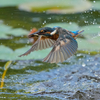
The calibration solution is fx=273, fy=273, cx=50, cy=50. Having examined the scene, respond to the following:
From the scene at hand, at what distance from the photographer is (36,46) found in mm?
3424

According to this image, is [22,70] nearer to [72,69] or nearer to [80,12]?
[72,69]

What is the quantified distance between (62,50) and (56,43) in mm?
146

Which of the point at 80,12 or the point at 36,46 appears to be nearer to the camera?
the point at 36,46

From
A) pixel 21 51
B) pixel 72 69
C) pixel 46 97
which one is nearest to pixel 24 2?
pixel 21 51

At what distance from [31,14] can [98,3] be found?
1598 millimetres

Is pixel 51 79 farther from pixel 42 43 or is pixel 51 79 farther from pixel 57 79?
pixel 42 43

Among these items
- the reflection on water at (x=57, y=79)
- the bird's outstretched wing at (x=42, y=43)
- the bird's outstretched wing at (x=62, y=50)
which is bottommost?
the reflection on water at (x=57, y=79)

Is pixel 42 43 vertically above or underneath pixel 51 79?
above

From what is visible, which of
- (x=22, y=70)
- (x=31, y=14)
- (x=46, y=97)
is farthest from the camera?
(x=31, y=14)

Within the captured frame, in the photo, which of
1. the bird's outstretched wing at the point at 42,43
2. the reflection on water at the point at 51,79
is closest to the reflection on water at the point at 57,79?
the reflection on water at the point at 51,79

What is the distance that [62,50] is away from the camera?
2.97 meters

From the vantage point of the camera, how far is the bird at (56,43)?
112 inches

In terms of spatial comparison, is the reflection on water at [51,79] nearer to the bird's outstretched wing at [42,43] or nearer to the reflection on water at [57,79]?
the reflection on water at [57,79]

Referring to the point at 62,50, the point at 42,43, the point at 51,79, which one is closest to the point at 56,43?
the point at 62,50
